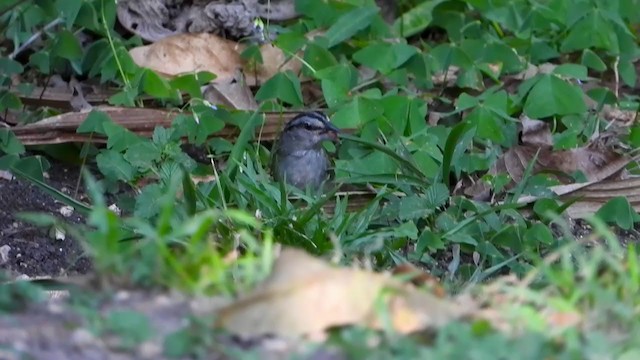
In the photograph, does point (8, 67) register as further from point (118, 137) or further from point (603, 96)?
point (603, 96)

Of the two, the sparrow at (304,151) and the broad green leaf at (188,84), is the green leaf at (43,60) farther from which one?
the sparrow at (304,151)

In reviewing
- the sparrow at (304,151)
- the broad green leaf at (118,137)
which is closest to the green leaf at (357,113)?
the sparrow at (304,151)

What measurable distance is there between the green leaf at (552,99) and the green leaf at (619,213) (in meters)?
0.95

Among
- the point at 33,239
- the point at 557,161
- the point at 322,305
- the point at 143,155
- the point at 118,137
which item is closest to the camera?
the point at 322,305

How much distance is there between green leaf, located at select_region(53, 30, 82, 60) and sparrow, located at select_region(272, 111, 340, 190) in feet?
3.91

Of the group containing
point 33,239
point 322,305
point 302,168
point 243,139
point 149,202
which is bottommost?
point 302,168

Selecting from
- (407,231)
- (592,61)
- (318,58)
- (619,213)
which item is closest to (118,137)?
(318,58)

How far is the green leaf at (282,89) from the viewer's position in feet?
22.7

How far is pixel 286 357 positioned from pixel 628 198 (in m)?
4.09

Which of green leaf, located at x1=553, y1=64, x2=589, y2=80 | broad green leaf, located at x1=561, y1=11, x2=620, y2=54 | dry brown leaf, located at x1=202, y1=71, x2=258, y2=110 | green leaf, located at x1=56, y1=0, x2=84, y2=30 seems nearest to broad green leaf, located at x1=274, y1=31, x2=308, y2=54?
dry brown leaf, located at x1=202, y1=71, x2=258, y2=110

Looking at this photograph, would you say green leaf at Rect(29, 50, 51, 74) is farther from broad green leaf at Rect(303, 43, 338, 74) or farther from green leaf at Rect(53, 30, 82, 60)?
broad green leaf at Rect(303, 43, 338, 74)

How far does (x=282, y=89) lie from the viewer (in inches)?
273

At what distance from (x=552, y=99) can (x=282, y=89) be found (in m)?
1.41

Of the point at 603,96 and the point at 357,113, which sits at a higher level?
the point at 357,113
